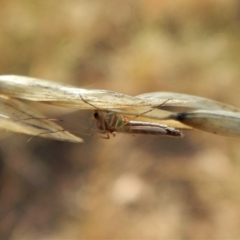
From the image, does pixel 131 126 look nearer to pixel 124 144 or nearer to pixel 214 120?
pixel 214 120

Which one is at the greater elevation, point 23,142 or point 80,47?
point 80,47

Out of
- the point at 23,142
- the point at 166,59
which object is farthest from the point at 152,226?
the point at 166,59

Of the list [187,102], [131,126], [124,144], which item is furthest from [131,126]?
[124,144]

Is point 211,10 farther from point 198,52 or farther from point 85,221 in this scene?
point 85,221

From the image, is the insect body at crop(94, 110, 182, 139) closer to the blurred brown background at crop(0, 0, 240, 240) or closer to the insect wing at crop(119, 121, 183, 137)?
the insect wing at crop(119, 121, 183, 137)

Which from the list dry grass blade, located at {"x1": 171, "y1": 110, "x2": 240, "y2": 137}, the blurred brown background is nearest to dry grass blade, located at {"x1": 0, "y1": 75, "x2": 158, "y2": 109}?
dry grass blade, located at {"x1": 171, "y1": 110, "x2": 240, "y2": 137}

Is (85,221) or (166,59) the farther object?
(166,59)
